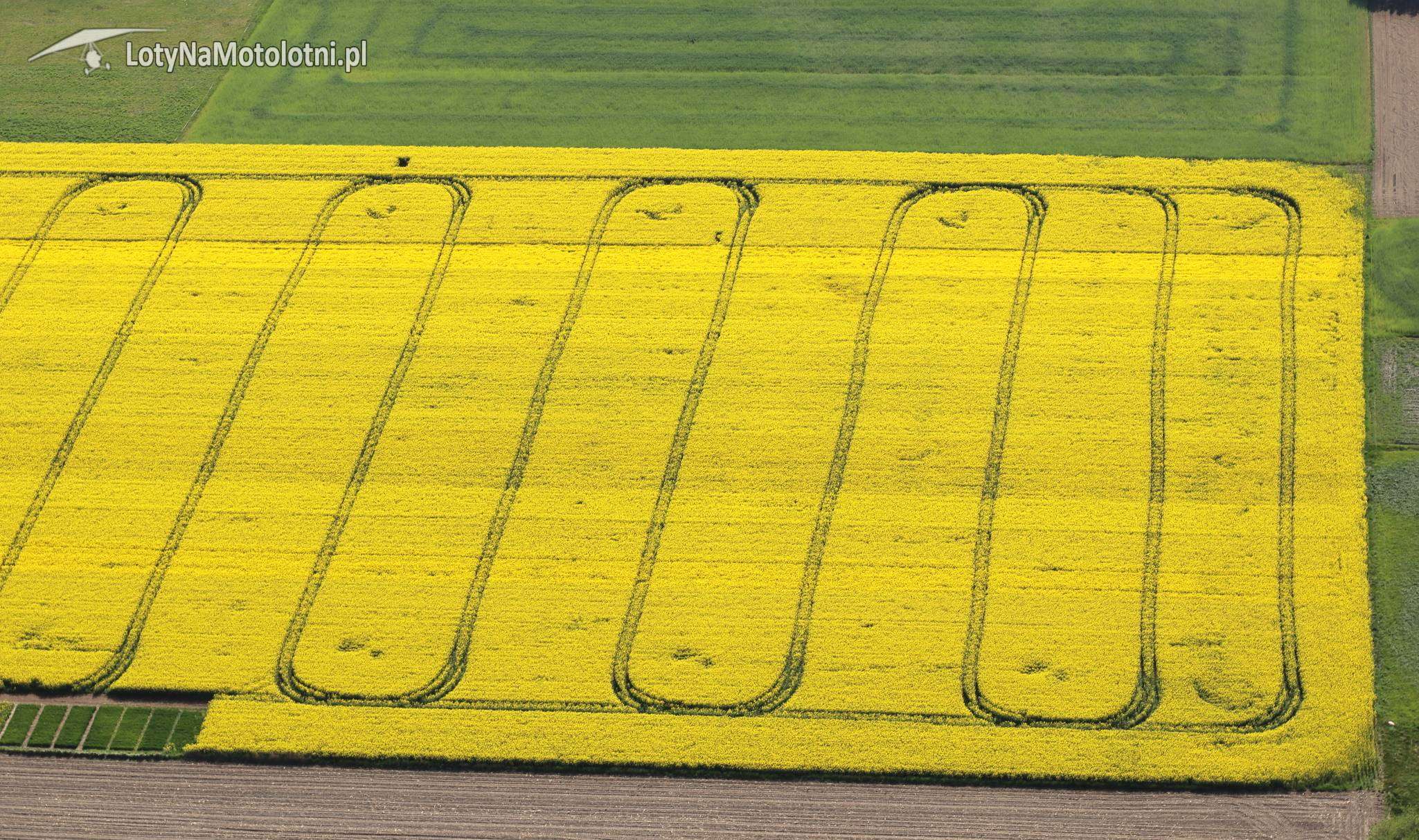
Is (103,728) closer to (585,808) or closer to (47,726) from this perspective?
(47,726)

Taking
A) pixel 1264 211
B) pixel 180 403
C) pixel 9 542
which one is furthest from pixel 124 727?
pixel 1264 211

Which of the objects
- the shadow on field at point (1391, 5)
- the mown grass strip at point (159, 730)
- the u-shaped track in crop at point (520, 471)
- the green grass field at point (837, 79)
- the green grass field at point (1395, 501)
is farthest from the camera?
the shadow on field at point (1391, 5)

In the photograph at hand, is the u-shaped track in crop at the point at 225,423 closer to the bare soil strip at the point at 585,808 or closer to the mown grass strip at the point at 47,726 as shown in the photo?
the mown grass strip at the point at 47,726

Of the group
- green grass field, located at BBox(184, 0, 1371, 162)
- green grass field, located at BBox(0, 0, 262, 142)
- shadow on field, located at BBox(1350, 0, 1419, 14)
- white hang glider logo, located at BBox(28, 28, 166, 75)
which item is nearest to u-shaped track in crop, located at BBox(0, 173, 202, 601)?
green grass field, located at BBox(0, 0, 262, 142)

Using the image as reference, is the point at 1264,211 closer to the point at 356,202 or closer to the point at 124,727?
the point at 356,202

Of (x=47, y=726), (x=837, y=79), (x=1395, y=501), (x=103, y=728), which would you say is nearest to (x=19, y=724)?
(x=47, y=726)

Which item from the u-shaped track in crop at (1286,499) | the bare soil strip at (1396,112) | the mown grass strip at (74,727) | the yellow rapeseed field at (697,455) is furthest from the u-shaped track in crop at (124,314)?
the bare soil strip at (1396,112)
